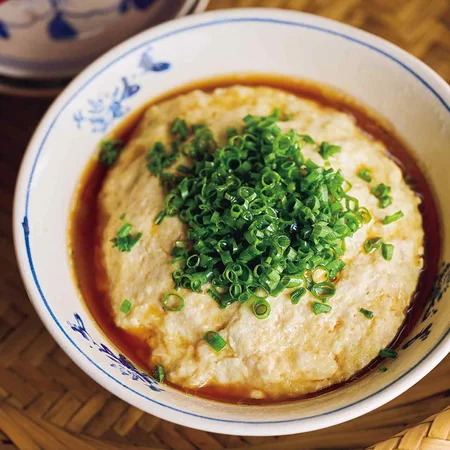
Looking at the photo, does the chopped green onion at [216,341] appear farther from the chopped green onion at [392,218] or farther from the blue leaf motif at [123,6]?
the blue leaf motif at [123,6]

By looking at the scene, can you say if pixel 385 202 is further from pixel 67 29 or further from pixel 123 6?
pixel 67 29

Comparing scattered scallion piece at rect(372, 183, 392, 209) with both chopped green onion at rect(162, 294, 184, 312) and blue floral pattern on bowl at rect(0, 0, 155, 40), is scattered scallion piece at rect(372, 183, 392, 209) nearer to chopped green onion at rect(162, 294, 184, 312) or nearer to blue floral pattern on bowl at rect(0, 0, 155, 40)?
chopped green onion at rect(162, 294, 184, 312)

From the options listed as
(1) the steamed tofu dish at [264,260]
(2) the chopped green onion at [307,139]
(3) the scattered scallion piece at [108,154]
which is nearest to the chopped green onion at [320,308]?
(1) the steamed tofu dish at [264,260]

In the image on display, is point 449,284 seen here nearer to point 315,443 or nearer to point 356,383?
point 356,383

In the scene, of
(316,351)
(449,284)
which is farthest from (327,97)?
(316,351)

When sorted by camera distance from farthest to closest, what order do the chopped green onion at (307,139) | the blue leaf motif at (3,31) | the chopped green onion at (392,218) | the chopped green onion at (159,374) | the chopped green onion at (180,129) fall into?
the blue leaf motif at (3,31), the chopped green onion at (180,129), the chopped green onion at (307,139), the chopped green onion at (392,218), the chopped green onion at (159,374)

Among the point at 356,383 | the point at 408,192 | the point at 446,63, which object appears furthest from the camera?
the point at 446,63
